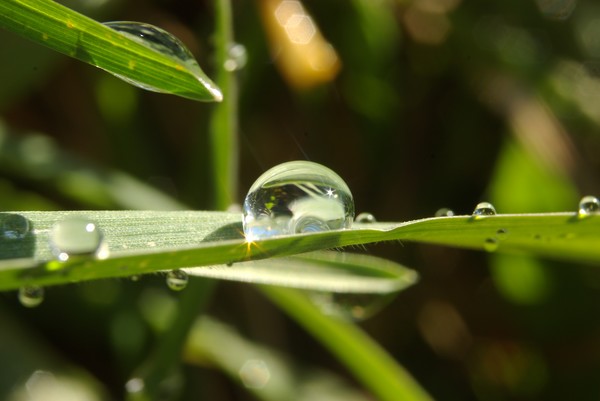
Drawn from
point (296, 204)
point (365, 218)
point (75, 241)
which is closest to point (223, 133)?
point (365, 218)

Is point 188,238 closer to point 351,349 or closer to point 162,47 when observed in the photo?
point 162,47

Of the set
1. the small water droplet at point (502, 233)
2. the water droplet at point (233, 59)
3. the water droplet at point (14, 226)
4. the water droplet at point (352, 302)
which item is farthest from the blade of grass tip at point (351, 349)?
the water droplet at point (14, 226)

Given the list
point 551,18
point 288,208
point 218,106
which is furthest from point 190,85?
point 551,18

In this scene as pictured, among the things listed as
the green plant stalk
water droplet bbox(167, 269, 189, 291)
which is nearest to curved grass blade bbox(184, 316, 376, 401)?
the green plant stalk

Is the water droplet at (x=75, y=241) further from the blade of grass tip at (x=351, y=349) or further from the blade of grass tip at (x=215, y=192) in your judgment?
the blade of grass tip at (x=351, y=349)

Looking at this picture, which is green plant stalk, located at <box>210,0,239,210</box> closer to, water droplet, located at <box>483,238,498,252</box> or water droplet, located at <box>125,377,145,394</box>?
water droplet, located at <box>125,377,145,394</box>

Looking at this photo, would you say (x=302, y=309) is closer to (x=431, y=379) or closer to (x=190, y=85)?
(x=431, y=379)
